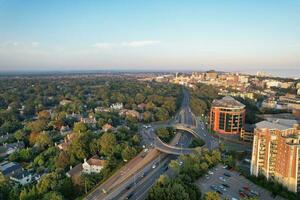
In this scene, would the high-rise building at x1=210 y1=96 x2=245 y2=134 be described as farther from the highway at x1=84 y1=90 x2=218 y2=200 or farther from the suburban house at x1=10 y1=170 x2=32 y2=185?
the suburban house at x1=10 y1=170 x2=32 y2=185

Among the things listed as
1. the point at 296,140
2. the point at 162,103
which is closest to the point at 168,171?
the point at 296,140

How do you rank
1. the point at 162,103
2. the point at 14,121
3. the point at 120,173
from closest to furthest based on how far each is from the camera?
the point at 120,173 → the point at 14,121 → the point at 162,103

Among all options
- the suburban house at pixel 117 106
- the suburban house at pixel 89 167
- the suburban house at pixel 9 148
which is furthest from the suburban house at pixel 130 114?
the suburban house at pixel 89 167

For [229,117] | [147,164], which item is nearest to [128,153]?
[147,164]

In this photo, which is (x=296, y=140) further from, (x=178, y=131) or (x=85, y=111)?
(x=85, y=111)

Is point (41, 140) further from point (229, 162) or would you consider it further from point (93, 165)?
point (229, 162)

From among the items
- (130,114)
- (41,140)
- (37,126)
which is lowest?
(130,114)
